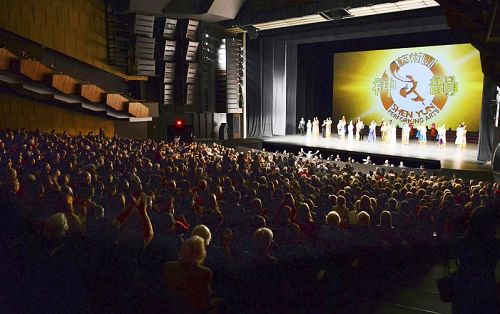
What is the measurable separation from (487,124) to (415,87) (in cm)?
568

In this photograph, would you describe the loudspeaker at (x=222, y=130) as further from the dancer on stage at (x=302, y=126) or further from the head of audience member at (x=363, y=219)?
the head of audience member at (x=363, y=219)

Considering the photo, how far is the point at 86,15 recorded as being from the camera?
16344mm

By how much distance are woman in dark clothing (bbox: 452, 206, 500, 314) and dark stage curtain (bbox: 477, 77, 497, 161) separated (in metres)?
12.9

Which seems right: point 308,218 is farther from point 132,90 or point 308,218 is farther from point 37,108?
point 132,90

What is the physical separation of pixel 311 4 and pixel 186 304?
15.0 meters

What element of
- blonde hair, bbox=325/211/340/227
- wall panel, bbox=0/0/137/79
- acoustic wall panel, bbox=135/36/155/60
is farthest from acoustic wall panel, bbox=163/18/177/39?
blonde hair, bbox=325/211/340/227

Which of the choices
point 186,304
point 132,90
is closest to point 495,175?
point 186,304

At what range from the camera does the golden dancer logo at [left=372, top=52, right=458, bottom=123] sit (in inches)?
735

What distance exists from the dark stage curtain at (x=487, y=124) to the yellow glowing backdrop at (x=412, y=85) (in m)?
4.43

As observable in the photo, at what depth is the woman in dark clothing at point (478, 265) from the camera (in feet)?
7.82

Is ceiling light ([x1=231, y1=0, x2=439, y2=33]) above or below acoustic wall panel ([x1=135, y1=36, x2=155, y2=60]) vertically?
above

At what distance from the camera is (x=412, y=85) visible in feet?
63.6

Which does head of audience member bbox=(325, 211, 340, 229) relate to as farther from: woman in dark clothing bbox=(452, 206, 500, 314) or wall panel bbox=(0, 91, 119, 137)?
wall panel bbox=(0, 91, 119, 137)

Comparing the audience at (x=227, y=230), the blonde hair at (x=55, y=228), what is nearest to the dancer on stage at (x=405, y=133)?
the audience at (x=227, y=230)
